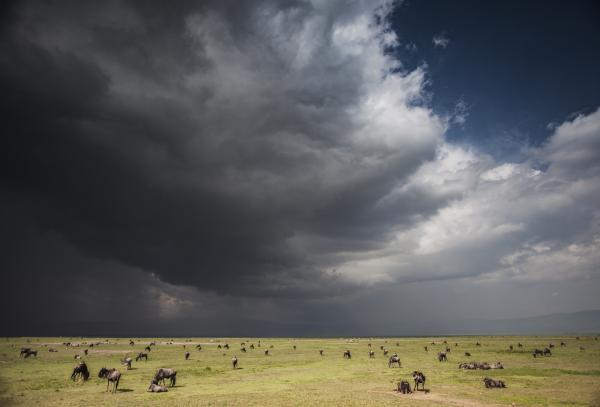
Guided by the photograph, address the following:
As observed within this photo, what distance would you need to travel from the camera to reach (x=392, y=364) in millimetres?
56000

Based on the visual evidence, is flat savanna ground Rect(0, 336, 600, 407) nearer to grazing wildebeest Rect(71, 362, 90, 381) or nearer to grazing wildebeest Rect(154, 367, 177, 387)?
grazing wildebeest Rect(71, 362, 90, 381)

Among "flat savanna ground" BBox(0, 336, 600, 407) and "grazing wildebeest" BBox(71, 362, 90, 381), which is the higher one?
"grazing wildebeest" BBox(71, 362, 90, 381)

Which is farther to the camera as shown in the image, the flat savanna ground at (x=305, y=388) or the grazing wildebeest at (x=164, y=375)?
the grazing wildebeest at (x=164, y=375)

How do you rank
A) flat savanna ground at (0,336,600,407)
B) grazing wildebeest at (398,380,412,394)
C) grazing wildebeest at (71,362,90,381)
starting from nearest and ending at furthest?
1. flat savanna ground at (0,336,600,407)
2. grazing wildebeest at (398,380,412,394)
3. grazing wildebeest at (71,362,90,381)

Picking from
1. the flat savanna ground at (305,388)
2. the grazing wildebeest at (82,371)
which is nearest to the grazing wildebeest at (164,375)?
the flat savanna ground at (305,388)

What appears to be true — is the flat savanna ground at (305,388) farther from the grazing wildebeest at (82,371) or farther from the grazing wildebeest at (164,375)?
the grazing wildebeest at (164,375)

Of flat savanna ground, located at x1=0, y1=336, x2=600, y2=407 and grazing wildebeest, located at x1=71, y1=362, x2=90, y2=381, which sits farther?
grazing wildebeest, located at x1=71, y1=362, x2=90, y2=381

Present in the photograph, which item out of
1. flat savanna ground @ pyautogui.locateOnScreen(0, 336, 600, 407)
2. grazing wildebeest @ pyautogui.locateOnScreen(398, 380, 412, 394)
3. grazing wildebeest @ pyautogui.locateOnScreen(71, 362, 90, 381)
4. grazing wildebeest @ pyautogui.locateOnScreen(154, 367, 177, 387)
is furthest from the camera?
grazing wildebeest @ pyautogui.locateOnScreen(71, 362, 90, 381)

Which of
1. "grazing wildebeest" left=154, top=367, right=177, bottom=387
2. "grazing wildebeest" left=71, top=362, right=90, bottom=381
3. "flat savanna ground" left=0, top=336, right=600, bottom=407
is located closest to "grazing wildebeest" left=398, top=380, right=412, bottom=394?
"flat savanna ground" left=0, top=336, right=600, bottom=407

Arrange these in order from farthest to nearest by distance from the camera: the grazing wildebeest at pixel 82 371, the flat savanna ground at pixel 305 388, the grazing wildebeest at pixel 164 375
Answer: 1. the grazing wildebeest at pixel 82 371
2. the grazing wildebeest at pixel 164 375
3. the flat savanna ground at pixel 305 388

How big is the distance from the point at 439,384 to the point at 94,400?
32182 millimetres

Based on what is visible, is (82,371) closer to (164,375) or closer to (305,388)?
(164,375)

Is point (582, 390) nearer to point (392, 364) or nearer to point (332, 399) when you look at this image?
point (332, 399)

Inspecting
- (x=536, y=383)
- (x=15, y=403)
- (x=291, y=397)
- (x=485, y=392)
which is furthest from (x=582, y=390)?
(x=15, y=403)
